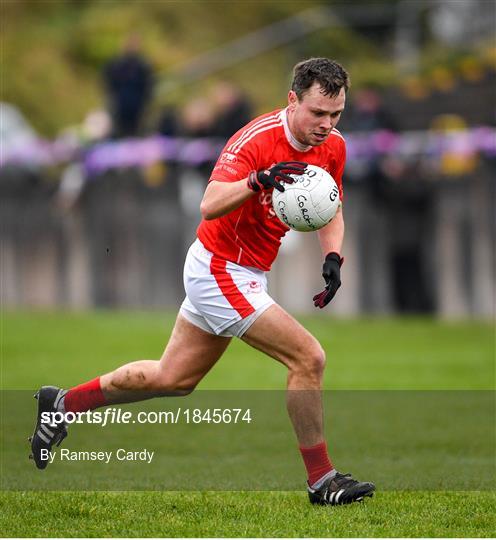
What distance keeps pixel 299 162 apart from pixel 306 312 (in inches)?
532

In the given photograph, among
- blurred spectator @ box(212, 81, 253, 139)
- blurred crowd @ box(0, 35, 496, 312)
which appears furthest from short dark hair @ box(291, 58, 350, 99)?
blurred crowd @ box(0, 35, 496, 312)

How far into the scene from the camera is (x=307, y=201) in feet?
27.0

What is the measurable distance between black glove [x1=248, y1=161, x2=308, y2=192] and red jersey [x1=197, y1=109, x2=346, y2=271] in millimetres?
258

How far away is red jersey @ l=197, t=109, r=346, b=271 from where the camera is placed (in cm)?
852

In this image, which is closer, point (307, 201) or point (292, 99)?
point (307, 201)

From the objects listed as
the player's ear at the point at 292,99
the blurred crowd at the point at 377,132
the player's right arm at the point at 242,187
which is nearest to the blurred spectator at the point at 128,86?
the blurred crowd at the point at 377,132

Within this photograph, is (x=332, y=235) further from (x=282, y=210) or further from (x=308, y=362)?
(x=308, y=362)

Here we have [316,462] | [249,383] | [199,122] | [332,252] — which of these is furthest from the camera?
[199,122]

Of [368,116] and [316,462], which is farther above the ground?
[368,116]

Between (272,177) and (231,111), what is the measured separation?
12.3m

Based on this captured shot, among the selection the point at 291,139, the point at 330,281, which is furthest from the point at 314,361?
the point at 291,139

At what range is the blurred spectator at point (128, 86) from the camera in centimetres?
2120

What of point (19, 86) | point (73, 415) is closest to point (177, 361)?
point (73, 415)

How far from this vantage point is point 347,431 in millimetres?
11914
